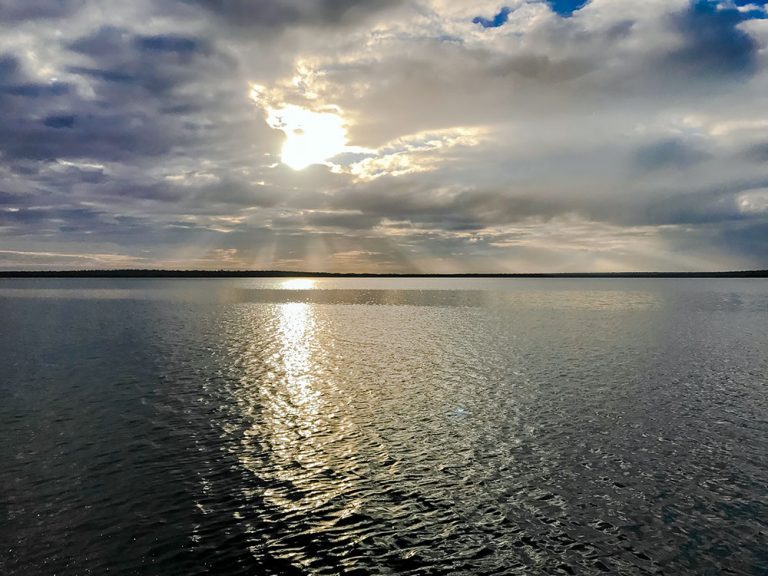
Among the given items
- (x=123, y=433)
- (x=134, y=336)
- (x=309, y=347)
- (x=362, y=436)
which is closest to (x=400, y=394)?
(x=362, y=436)

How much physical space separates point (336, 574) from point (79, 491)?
1239 cm

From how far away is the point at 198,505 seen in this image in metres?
20.3

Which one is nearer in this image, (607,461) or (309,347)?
(607,461)

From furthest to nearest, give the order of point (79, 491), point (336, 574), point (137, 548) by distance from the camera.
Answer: point (79, 491), point (137, 548), point (336, 574)

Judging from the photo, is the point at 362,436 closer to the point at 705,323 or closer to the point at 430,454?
the point at 430,454

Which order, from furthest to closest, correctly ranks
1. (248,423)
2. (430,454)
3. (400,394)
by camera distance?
(400,394)
(248,423)
(430,454)

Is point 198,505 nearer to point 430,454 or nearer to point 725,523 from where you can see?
point 430,454

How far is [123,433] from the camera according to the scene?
95.1 feet

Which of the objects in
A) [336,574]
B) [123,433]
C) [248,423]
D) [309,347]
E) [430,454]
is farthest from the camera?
[309,347]

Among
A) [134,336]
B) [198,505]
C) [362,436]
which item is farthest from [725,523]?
[134,336]

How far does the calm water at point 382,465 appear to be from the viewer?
1714 centimetres

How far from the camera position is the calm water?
17.1 metres

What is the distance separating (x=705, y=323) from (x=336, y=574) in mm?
94745

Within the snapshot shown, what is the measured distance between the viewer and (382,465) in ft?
81.1
